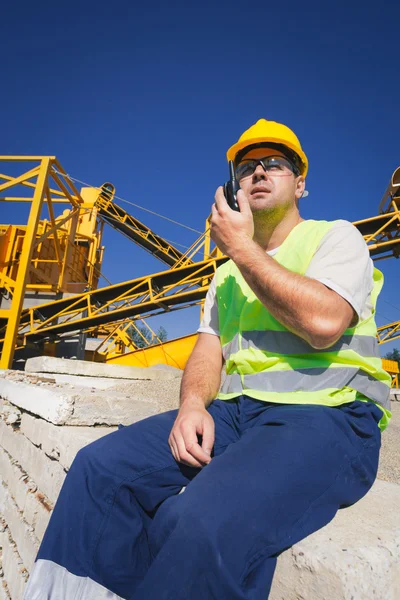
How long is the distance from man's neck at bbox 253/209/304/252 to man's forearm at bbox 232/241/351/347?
45 centimetres

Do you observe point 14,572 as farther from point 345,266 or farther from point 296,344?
point 345,266

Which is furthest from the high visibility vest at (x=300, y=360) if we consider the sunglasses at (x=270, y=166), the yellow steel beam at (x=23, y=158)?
the yellow steel beam at (x=23, y=158)

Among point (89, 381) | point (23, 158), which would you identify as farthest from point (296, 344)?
point (23, 158)

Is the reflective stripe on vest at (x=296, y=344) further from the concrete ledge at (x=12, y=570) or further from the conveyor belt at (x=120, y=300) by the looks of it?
the conveyor belt at (x=120, y=300)

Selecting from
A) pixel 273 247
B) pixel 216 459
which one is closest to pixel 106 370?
pixel 273 247

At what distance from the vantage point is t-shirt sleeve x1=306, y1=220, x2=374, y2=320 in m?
1.18

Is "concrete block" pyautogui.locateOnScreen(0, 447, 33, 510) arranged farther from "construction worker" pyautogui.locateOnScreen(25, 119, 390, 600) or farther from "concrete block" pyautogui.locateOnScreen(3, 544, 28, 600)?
"construction worker" pyautogui.locateOnScreen(25, 119, 390, 600)

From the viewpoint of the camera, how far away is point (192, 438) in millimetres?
1176

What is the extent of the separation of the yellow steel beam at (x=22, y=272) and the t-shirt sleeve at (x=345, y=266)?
21.9 ft

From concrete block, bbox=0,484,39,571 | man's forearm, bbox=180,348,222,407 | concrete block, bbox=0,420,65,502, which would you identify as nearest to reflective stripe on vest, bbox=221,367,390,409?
man's forearm, bbox=180,348,222,407

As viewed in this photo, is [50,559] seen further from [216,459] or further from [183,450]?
[216,459]

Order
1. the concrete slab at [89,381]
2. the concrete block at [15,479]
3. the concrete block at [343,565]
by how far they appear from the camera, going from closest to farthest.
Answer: the concrete block at [343,565]
the concrete block at [15,479]
the concrete slab at [89,381]

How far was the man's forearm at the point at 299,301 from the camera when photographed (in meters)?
1.12

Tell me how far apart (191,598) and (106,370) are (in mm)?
4874
